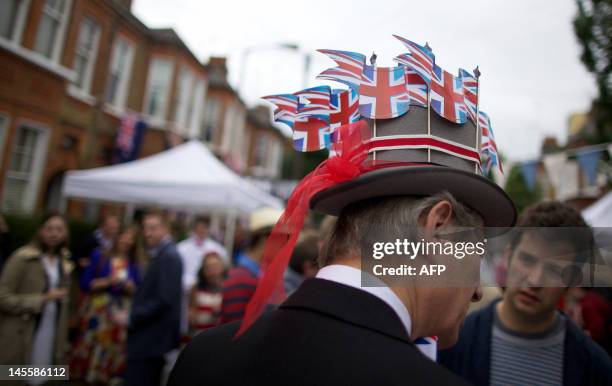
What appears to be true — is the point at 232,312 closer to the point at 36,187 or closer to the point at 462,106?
the point at 462,106

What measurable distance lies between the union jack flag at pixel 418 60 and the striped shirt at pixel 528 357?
3.82 feet

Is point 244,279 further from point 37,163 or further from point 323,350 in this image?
point 37,163

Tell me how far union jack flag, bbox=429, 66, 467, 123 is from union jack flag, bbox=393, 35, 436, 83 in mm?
22

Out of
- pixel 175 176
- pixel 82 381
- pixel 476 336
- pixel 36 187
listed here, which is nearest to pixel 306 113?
pixel 476 336

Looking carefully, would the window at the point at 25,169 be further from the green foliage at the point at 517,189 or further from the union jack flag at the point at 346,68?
the green foliage at the point at 517,189

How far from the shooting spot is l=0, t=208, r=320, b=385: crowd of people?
288 centimetres

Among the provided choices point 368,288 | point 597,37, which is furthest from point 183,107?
point 368,288

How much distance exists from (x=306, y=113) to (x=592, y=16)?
1.87 meters

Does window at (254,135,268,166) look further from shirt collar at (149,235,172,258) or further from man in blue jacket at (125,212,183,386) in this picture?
man in blue jacket at (125,212,183,386)

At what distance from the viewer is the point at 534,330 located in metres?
1.55

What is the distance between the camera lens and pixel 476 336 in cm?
167

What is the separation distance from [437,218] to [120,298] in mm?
4407

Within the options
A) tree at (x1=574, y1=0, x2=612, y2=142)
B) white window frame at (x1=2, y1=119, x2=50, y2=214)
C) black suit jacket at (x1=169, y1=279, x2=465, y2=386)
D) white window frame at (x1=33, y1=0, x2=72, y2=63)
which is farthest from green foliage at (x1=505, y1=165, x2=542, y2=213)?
white window frame at (x1=2, y1=119, x2=50, y2=214)

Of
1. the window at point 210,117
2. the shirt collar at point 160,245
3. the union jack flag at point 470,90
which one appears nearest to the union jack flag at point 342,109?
the union jack flag at point 470,90
